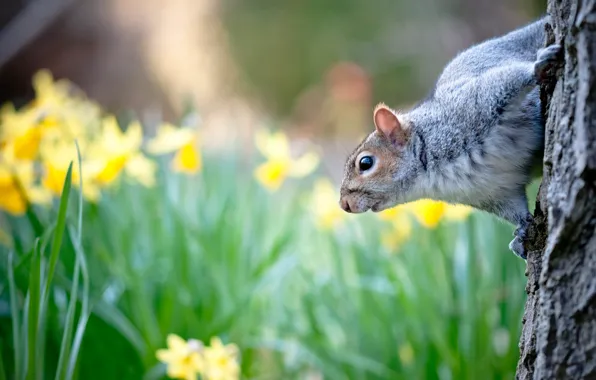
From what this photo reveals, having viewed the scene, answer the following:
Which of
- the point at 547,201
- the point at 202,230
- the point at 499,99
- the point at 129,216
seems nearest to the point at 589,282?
the point at 547,201

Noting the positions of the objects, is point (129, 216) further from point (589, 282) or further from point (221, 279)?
point (589, 282)

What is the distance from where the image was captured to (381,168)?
1271mm

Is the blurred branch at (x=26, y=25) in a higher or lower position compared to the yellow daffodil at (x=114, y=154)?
higher

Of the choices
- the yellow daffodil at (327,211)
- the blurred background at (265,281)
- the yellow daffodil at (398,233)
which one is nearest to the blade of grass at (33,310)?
the blurred background at (265,281)

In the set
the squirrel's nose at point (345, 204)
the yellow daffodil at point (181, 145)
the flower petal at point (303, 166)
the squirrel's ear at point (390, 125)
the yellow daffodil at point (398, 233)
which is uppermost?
the yellow daffodil at point (181, 145)

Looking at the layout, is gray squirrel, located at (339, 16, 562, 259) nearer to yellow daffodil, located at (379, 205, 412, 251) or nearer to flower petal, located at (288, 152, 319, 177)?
flower petal, located at (288, 152, 319, 177)

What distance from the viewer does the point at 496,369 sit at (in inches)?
64.6

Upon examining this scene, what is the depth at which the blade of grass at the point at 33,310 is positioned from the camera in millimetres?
1094

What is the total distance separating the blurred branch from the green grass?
3036 millimetres

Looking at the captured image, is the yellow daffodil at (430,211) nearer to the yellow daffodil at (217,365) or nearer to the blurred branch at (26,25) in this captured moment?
the yellow daffodil at (217,365)

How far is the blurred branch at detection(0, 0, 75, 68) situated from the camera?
475 centimetres

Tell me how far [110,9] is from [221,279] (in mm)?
4379

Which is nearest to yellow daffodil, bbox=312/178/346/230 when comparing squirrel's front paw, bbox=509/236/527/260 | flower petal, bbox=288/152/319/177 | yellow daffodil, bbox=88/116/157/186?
flower petal, bbox=288/152/319/177

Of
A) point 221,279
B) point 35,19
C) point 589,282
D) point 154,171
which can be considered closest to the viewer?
point 589,282
